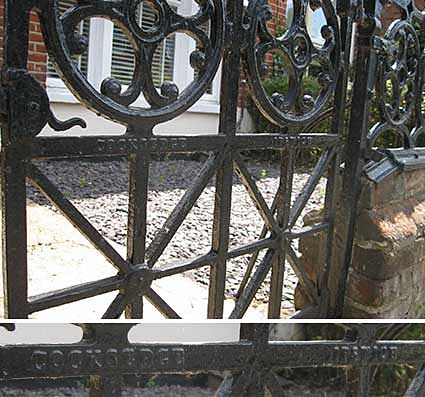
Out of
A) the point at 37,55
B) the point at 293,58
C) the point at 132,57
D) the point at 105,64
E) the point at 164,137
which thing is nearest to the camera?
the point at 164,137

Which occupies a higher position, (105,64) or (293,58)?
(293,58)

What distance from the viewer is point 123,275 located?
5.90ft

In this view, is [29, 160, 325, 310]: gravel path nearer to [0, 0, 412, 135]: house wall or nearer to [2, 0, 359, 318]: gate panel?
[0, 0, 412, 135]: house wall

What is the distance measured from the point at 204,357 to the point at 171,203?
411 centimetres

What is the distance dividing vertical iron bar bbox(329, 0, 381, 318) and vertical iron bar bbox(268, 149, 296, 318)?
36 centimetres

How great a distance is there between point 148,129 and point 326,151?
39.3 inches

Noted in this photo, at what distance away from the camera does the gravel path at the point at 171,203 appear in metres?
4.14

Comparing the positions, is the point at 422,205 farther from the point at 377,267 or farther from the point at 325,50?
the point at 325,50

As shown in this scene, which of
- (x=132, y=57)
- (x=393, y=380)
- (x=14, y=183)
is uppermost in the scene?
(x=132, y=57)

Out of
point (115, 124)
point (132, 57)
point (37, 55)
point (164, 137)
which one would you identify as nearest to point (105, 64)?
point (132, 57)

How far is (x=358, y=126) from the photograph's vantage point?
254 cm

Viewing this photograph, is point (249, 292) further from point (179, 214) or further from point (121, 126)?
point (121, 126)

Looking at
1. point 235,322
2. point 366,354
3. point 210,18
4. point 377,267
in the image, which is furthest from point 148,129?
point 377,267

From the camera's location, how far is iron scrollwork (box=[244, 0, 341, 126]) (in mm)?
1989
